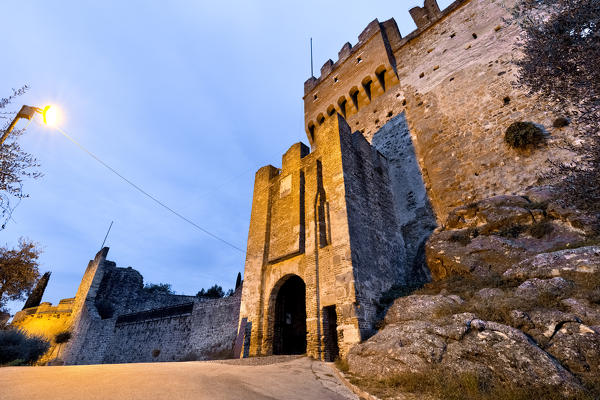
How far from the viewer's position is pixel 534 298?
15.9ft

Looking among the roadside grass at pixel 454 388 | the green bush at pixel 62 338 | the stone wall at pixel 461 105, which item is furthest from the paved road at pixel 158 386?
the green bush at pixel 62 338

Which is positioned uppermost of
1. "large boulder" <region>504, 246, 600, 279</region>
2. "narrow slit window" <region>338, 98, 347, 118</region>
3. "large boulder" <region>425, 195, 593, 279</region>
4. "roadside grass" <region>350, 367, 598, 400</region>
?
"narrow slit window" <region>338, 98, 347, 118</region>

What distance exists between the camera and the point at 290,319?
30.9 ft

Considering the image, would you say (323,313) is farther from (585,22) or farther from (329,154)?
(585,22)

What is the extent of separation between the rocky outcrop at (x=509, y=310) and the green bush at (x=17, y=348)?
13457 millimetres

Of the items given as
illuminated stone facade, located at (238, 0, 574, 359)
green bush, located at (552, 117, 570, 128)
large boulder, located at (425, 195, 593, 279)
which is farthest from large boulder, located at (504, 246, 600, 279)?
green bush, located at (552, 117, 570, 128)

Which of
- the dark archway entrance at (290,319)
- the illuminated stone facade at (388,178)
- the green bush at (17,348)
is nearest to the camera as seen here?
the illuminated stone facade at (388,178)

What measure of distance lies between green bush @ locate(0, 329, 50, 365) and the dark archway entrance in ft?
32.2

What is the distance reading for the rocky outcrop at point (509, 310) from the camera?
374 centimetres

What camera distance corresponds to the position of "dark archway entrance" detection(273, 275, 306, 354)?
29.1ft

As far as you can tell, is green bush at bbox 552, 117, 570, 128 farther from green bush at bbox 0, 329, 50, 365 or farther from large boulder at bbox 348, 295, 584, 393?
green bush at bbox 0, 329, 50, 365

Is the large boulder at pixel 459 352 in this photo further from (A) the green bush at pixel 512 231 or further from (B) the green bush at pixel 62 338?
(B) the green bush at pixel 62 338

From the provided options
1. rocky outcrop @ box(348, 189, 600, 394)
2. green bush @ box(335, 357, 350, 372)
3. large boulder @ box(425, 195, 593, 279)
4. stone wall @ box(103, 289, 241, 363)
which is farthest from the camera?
stone wall @ box(103, 289, 241, 363)

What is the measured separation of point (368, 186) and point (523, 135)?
5511 mm
